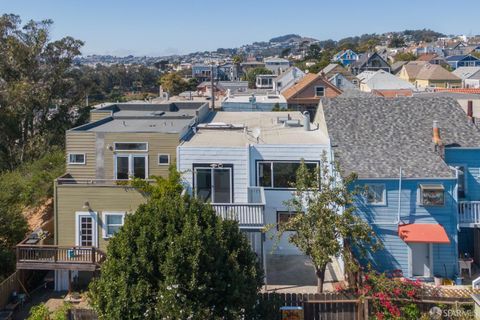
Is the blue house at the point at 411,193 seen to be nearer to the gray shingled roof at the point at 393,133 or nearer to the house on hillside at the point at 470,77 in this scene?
the gray shingled roof at the point at 393,133

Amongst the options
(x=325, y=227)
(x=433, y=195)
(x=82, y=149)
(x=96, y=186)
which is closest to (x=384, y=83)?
(x=433, y=195)

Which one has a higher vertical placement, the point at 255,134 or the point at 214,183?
the point at 255,134

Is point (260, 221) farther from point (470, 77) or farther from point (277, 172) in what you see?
point (470, 77)

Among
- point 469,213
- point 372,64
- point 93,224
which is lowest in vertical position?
point 93,224

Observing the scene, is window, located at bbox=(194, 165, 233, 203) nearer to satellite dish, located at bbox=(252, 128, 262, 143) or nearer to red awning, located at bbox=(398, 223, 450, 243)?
satellite dish, located at bbox=(252, 128, 262, 143)

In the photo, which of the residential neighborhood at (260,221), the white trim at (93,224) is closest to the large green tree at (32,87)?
the residential neighborhood at (260,221)

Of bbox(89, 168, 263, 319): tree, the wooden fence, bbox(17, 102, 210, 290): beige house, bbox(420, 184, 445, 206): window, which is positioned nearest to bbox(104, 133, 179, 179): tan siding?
bbox(17, 102, 210, 290): beige house

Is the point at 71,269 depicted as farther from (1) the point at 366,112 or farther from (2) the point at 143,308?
(1) the point at 366,112
